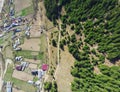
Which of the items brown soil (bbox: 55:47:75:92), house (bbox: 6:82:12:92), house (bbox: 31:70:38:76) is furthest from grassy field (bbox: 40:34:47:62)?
house (bbox: 6:82:12:92)

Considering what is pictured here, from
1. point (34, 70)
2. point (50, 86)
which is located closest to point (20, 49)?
point (34, 70)

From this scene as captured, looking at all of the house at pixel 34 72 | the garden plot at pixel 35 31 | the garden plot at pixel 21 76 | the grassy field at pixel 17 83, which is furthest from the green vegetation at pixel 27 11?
the garden plot at pixel 21 76

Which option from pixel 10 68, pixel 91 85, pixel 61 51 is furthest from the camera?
pixel 10 68

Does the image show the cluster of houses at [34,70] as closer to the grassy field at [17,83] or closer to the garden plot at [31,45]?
the grassy field at [17,83]

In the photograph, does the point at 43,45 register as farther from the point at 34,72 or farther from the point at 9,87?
the point at 9,87

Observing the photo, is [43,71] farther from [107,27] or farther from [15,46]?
[107,27]

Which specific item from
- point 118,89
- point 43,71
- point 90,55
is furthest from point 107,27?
point 43,71

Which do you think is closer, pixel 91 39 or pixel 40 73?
pixel 91 39
